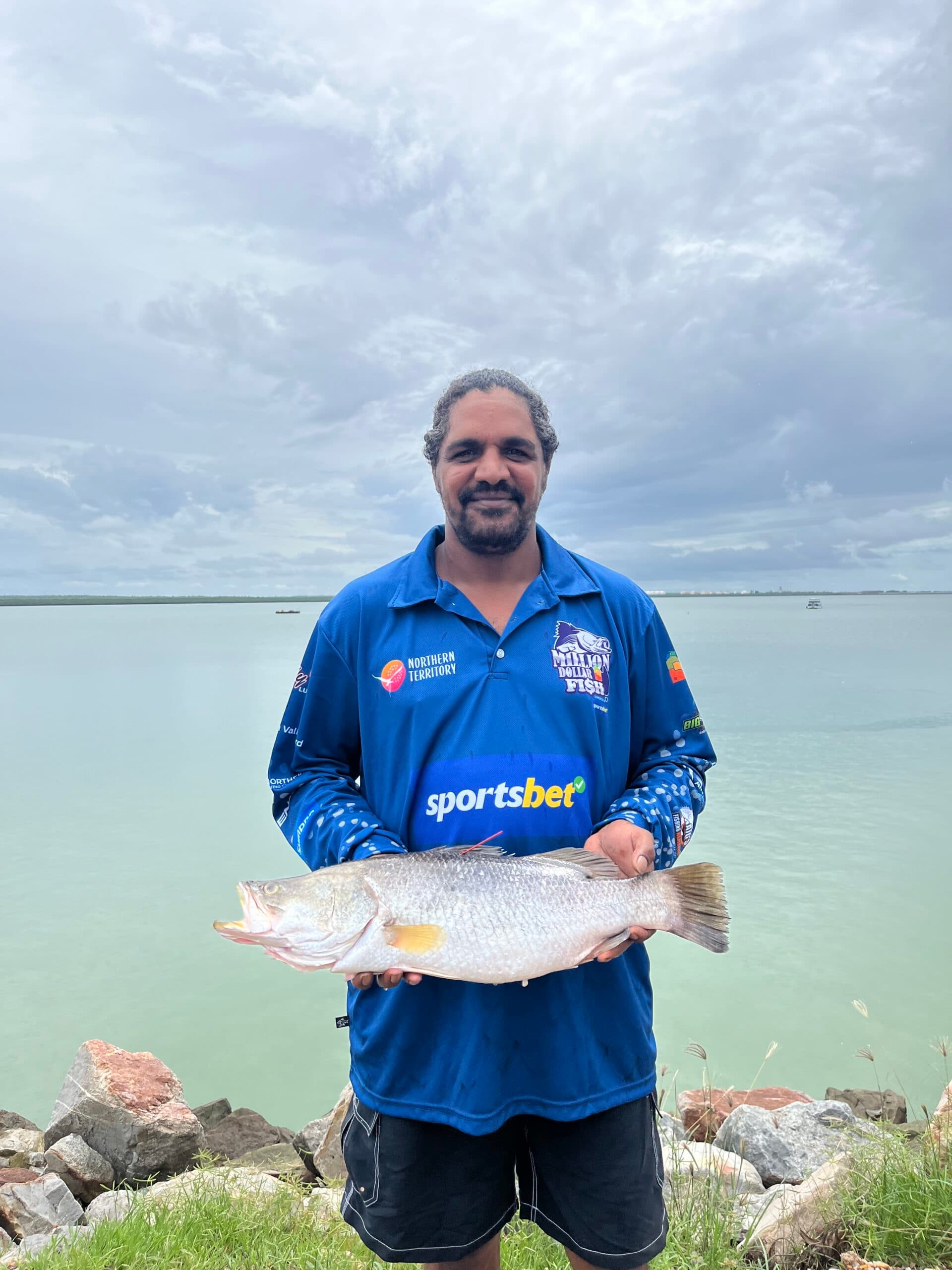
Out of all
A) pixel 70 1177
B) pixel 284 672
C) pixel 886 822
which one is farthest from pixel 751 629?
pixel 70 1177

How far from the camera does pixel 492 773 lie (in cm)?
265

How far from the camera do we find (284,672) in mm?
43969

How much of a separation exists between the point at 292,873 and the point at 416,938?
11810mm

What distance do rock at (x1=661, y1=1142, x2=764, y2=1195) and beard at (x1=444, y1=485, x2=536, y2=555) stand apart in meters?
3.41

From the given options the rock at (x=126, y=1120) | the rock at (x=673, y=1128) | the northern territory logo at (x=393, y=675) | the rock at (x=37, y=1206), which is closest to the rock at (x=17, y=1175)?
the rock at (x=37, y=1206)

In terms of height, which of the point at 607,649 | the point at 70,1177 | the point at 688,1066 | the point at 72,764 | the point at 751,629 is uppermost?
the point at 751,629

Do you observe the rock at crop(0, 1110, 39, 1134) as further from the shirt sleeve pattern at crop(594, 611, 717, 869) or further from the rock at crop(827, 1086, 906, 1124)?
the shirt sleeve pattern at crop(594, 611, 717, 869)

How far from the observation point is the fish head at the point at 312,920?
8.32 feet

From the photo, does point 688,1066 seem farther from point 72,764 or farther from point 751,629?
point 751,629

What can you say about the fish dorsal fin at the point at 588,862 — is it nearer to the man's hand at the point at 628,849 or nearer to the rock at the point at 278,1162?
the man's hand at the point at 628,849

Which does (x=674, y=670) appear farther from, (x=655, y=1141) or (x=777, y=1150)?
(x=777, y=1150)

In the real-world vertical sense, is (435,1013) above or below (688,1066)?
above

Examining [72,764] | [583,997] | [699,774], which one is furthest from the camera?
[72,764]

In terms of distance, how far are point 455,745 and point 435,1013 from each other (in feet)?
2.75
